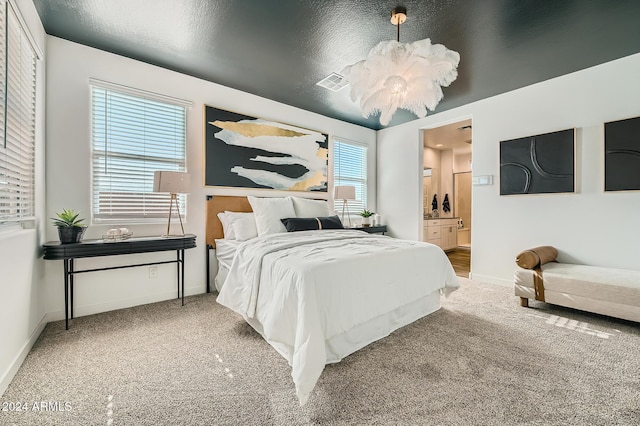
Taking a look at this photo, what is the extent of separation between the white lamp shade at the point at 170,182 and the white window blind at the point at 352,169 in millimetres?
2691

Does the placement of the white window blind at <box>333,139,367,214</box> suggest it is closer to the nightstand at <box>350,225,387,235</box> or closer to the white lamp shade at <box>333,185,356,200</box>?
the white lamp shade at <box>333,185,356,200</box>

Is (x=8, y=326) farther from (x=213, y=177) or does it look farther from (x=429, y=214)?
(x=429, y=214)

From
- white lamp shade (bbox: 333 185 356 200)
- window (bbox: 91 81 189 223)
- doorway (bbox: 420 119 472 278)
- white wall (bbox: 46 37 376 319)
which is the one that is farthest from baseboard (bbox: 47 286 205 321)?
doorway (bbox: 420 119 472 278)

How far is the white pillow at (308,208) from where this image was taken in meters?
3.87

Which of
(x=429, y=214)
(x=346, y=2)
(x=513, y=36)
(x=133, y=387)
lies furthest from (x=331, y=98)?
(x=429, y=214)

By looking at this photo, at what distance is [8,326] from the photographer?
1.69 meters

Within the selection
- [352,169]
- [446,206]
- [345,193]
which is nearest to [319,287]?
[345,193]

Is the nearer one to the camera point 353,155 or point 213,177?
point 213,177

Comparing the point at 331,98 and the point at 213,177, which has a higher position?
the point at 331,98

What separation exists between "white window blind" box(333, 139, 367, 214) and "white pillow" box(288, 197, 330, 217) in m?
1.11

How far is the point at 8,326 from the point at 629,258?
5249 millimetres

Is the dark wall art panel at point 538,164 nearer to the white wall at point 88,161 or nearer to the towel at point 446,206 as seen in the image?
the towel at point 446,206

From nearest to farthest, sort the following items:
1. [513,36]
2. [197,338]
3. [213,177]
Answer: [197,338]
[513,36]
[213,177]

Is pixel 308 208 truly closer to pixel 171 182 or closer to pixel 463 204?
pixel 171 182
